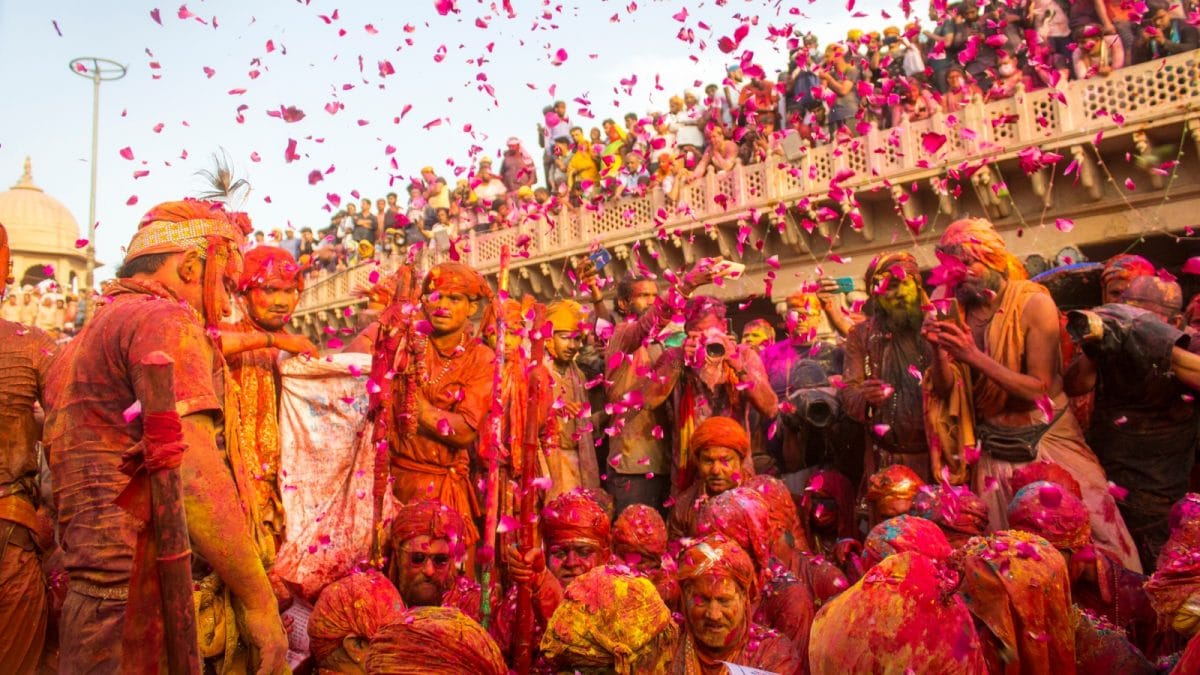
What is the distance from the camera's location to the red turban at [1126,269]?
551 centimetres

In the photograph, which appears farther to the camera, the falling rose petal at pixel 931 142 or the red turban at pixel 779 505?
the falling rose petal at pixel 931 142

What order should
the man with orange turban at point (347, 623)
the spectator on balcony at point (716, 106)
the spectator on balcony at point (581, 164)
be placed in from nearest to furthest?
the man with orange turban at point (347, 623), the spectator on balcony at point (716, 106), the spectator on balcony at point (581, 164)

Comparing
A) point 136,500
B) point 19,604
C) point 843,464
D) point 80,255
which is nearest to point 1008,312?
point 843,464

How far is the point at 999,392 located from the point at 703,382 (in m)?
1.83

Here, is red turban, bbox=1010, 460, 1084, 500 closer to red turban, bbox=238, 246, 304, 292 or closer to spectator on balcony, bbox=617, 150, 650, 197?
red turban, bbox=238, 246, 304, 292

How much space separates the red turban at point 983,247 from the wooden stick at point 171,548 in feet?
13.6

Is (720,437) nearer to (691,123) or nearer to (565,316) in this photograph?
(565,316)

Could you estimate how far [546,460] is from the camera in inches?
249

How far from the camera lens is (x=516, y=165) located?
16906 millimetres

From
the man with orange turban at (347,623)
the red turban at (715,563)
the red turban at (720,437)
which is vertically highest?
the red turban at (720,437)

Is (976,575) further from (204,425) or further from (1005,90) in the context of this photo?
(1005,90)

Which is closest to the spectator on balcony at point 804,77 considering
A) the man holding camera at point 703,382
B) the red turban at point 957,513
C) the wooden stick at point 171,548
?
the man holding camera at point 703,382

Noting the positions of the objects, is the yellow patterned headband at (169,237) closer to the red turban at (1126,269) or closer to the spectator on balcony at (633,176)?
the red turban at (1126,269)

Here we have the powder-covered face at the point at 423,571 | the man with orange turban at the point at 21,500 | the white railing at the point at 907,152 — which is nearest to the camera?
the man with orange turban at the point at 21,500
